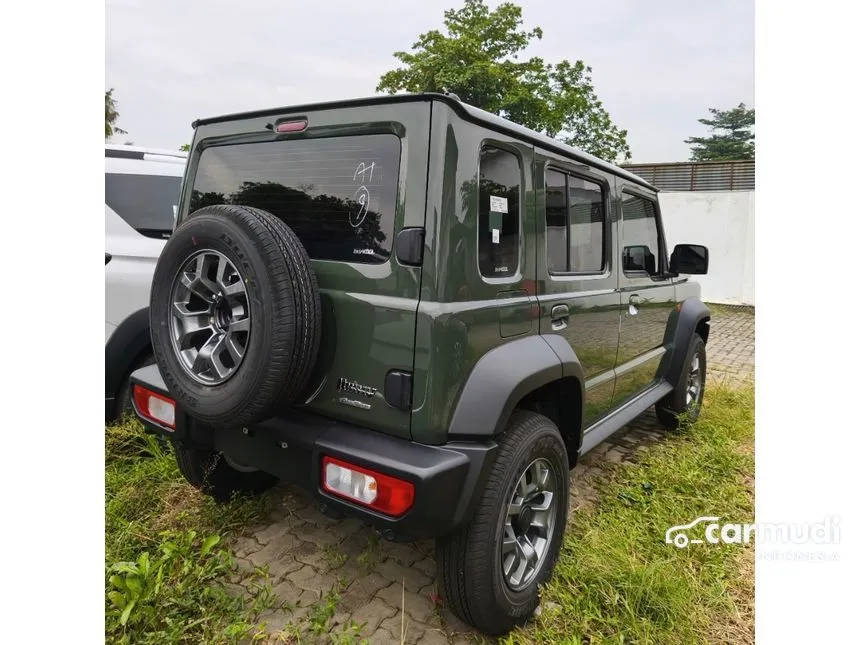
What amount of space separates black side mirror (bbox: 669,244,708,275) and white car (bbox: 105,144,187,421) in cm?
359

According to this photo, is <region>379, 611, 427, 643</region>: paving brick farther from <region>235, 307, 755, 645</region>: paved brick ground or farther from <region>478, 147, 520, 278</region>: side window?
<region>478, 147, 520, 278</region>: side window

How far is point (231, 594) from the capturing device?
7.64ft

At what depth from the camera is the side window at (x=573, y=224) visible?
8.38 ft

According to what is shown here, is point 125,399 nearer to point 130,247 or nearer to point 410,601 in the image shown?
point 130,247

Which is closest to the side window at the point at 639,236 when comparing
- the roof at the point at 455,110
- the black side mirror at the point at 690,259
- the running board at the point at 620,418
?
the black side mirror at the point at 690,259

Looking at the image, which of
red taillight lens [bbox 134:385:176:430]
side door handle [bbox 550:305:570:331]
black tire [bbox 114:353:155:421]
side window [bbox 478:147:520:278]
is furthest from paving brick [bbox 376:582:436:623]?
black tire [bbox 114:353:155:421]

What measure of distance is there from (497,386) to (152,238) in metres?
2.72

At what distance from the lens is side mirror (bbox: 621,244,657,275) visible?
3404 mm

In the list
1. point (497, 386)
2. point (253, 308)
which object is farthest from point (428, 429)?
point (253, 308)

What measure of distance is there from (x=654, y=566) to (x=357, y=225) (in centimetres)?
197

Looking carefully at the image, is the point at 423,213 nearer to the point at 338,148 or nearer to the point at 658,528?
the point at 338,148

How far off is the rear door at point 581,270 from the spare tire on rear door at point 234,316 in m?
1.08

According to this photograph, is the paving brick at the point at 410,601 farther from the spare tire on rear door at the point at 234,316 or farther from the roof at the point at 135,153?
the roof at the point at 135,153

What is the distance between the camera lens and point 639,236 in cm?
370
